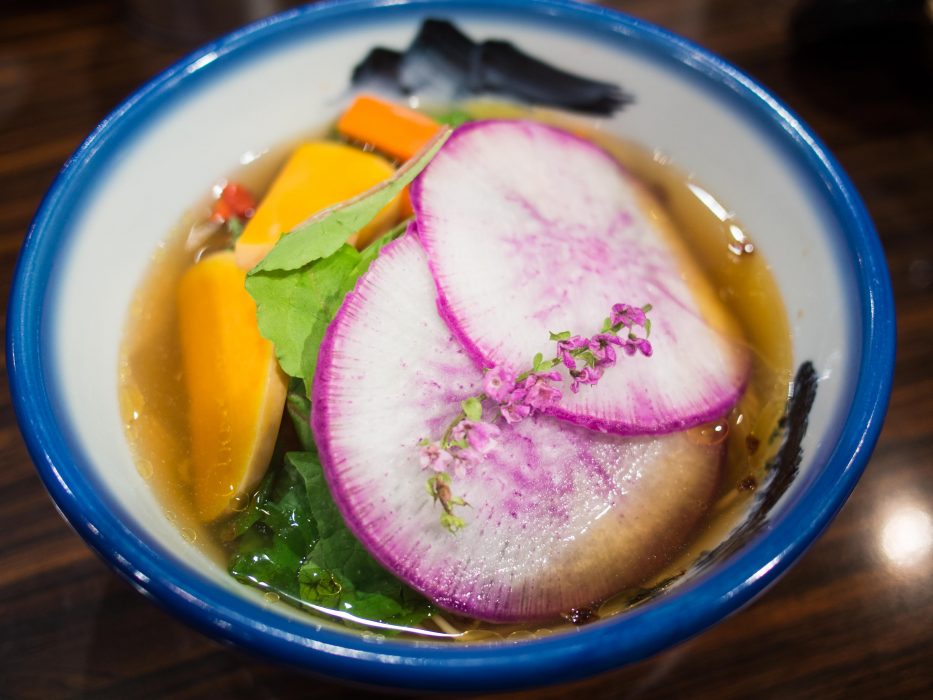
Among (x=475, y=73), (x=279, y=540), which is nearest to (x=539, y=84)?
(x=475, y=73)

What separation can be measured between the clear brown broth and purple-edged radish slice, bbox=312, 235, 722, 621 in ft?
0.14

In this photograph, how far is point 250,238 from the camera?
48.1 inches

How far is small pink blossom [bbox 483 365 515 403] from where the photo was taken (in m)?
0.92

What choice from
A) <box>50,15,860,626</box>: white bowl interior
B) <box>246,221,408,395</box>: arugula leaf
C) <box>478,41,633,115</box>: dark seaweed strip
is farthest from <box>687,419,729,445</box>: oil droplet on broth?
<box>478,41,633,115</box>: dark seaweed strip

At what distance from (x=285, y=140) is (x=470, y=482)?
855 millimetres

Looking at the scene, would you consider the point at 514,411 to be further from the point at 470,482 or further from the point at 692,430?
the point at 692,430

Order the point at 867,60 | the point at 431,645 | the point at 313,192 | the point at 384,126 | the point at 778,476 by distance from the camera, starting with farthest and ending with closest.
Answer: the point at 867,60, the point at 384,126, the point at 313,192, the point at 778,476, the point at 431,645

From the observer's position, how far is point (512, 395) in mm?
922

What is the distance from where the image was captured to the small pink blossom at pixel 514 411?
915 millimetres

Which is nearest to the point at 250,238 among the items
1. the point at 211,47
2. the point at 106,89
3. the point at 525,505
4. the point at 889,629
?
the point at 211,47

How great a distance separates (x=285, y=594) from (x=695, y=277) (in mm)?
808

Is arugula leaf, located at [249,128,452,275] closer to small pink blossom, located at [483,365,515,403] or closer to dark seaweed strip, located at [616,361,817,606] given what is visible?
small pink blossom, located at [483,365,515,403]

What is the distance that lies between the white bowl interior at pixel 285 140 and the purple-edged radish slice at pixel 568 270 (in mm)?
135

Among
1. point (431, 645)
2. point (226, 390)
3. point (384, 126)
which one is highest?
point (384, 126)
